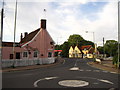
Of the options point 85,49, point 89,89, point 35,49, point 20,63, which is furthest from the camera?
point 85,49

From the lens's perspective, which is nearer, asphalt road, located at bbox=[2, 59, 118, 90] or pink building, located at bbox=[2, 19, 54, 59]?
asphalt road, located at bbox=[2, 59, 118, 90]

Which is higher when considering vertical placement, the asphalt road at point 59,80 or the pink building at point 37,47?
the pink building at point 37,47

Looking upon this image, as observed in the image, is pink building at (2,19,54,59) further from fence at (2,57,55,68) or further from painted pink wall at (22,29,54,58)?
fence at (2,57,55,68)

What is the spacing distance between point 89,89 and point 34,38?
23286 mm

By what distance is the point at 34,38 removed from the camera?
29.7 m

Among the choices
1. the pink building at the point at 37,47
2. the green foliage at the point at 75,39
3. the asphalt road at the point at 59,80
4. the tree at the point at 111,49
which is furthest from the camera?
the green foliage at the point at 75,39

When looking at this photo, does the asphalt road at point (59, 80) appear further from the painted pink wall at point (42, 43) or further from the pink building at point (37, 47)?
the painted pink wall at point (42, 43)

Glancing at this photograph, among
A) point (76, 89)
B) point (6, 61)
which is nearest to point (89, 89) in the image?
point (76, 89)

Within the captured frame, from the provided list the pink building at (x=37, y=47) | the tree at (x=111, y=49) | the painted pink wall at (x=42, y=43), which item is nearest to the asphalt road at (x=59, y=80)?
the pink building at (x=37, y=47)

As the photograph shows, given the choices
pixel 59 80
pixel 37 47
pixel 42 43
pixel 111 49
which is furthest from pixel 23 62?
pixel 111 49

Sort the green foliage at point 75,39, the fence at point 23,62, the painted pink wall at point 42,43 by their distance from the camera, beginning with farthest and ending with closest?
the green foliage at point 75,39, the painted pink wall at point 42,43, the fence at point 23,62

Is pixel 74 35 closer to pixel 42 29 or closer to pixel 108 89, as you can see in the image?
pixel 42 29

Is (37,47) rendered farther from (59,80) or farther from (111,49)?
(111,49)

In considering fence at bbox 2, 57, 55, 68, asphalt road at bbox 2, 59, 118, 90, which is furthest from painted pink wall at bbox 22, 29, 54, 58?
asphalt road at bbox 2, 59, 118, 90
